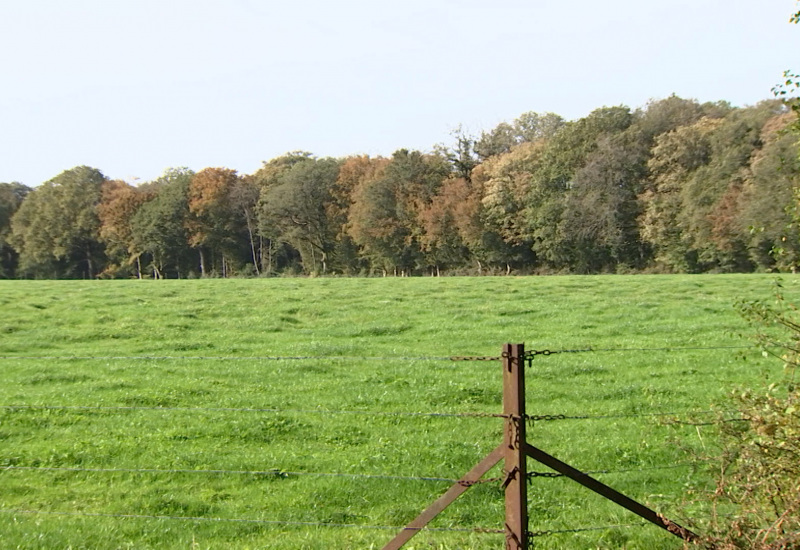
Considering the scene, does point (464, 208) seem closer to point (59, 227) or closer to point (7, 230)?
point (59, 227)

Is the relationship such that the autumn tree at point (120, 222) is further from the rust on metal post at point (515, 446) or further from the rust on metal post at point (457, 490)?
the rust on metal post at point (515, 446)

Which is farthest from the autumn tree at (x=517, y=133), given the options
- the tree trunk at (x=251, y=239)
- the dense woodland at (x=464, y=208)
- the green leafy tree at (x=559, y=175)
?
the tree trunk at (x=251, y=239)

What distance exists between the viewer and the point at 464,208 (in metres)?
63.9

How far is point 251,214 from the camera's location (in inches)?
3155

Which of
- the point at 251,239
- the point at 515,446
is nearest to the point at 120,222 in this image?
the point at 251,239

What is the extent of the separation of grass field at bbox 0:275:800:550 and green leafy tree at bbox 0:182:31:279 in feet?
233

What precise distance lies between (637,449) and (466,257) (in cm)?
5913

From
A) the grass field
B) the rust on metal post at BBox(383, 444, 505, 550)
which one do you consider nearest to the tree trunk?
the grass field

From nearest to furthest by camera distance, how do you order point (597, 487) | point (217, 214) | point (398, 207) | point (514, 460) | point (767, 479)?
1. point (514, 460)
2. point (597, 487)
3. point (767, 479)
4. point (398, 207)
5. point (217, 214)

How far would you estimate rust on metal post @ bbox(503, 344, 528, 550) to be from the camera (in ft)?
12.9

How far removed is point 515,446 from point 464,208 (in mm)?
60581

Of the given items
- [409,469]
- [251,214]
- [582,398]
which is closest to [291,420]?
[409,469]

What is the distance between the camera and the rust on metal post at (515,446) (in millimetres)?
3930

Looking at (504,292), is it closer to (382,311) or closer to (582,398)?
(382,311)
